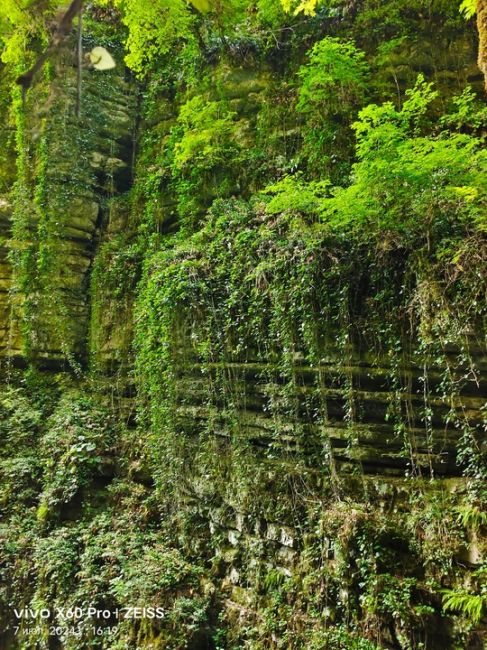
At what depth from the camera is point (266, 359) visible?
17.5ft

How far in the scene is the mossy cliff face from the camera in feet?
13.5

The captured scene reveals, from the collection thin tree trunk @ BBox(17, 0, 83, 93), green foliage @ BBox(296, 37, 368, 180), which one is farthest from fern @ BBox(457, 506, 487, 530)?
green foliage @ BBox(296, 37, 368, 180)

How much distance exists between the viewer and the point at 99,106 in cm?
947

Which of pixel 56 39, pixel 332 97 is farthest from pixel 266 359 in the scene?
pixel 56 39

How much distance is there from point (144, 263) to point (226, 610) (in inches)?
205

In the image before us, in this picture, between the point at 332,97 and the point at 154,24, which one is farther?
the point at 154,24

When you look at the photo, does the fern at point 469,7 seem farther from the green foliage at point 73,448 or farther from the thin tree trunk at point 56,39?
the green foliage at point 73,448

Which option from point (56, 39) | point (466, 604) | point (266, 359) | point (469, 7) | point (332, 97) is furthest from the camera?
point (332, 97)

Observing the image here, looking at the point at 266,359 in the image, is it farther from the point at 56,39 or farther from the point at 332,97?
the point at 56,39

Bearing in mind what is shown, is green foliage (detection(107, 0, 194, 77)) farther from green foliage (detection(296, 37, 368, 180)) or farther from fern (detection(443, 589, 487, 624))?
fern (detection(443, 589, 487, 624))

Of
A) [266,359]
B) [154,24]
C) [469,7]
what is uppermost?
[154,24]

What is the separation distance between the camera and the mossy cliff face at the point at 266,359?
4.11 meters

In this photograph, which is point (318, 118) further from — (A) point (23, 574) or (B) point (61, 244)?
(A) point (23, 574)

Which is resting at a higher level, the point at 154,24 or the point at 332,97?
the point at 154,24
